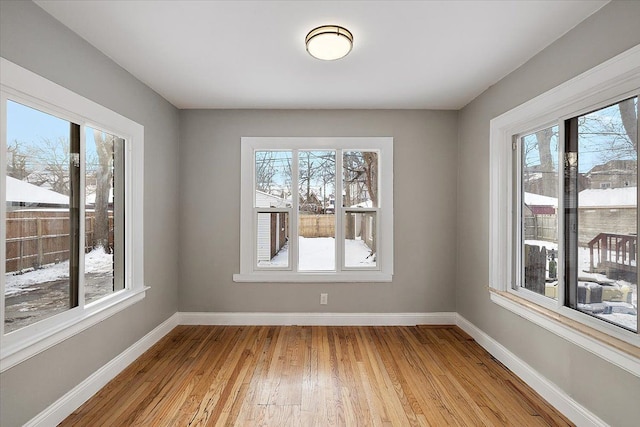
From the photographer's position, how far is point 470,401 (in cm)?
243

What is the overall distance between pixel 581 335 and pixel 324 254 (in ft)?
8.27

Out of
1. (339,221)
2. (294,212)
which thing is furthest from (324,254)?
(294,212)

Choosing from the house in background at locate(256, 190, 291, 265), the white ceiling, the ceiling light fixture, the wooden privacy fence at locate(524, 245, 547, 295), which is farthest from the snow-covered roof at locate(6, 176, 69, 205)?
the wooden privacy fence at locate(524, 245, 547, 295)

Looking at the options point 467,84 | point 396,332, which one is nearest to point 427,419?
point 396,332

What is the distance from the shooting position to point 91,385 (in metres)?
2.46

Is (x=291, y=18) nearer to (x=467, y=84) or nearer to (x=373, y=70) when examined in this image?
(x=373, y=70)

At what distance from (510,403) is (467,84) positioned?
2.66m

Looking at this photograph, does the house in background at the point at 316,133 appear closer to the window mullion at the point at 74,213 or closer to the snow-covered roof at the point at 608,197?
the window mullion at the point at 74,213

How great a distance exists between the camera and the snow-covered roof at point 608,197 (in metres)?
1.94

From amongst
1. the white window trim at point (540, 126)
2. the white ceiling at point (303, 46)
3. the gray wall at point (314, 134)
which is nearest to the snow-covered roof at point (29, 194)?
the white ceiling at point (303, 46)

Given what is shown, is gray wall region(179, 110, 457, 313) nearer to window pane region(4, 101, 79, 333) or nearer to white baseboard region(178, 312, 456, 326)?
white baseboard region(178, 312, 456, 326)

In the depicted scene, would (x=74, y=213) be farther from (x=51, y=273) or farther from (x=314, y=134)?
(x=314, y=134)

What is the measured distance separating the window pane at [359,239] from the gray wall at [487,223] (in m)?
1.01

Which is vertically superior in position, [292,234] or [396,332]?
[292,234]
